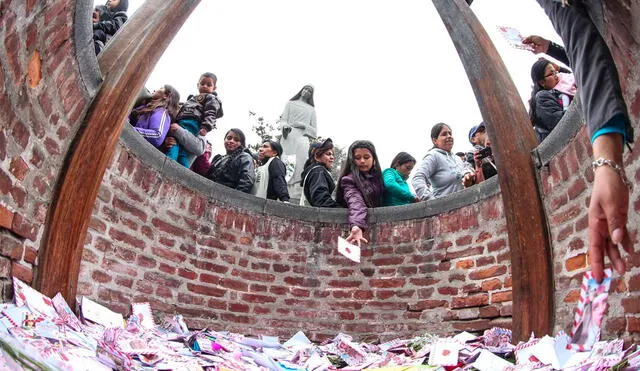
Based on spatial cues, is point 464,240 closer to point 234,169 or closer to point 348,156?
point 348,156

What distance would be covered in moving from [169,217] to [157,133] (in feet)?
2.23

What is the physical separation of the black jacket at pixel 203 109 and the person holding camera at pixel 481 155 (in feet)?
7.59

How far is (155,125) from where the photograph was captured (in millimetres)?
4172

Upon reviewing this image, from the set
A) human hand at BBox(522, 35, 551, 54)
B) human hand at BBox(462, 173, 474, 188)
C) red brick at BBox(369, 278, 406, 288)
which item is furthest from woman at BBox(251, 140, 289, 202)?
human hand at BBox(522, 35, 551, 54)

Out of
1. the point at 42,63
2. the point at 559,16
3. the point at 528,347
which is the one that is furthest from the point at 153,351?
the point at 559,16

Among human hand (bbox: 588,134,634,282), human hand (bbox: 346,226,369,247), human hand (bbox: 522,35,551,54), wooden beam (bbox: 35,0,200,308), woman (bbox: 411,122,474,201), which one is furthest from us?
woman (bbox: 411,122,474,201)

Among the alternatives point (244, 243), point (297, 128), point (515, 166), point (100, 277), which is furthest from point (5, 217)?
point (297, 128)

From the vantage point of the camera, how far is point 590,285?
1.31m

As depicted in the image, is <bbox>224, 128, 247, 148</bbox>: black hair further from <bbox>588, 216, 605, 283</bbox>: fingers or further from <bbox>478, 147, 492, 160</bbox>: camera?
<bbox>588, 216, 605, 283</bbox>: fingers

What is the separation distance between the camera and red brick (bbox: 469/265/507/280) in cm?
370

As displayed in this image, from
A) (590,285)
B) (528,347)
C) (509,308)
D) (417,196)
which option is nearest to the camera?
(590,285)

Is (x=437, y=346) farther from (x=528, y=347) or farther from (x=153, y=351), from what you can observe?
(x=153, y=351)

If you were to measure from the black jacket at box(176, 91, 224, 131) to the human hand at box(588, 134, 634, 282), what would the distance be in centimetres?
379

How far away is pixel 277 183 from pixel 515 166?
2.45m
